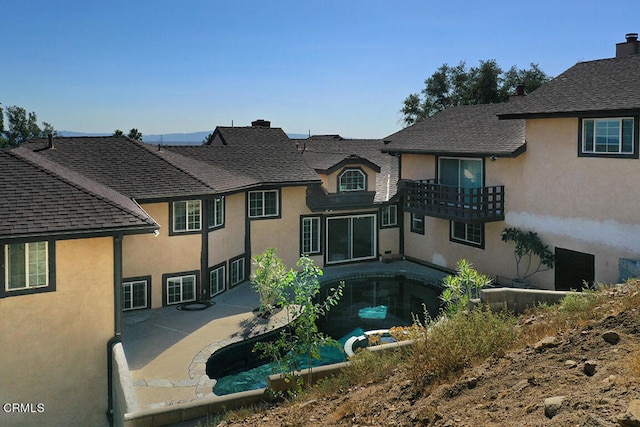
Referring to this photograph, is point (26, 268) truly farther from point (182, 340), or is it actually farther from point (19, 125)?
point (19, 125)

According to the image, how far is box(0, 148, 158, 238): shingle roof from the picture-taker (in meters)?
10.6

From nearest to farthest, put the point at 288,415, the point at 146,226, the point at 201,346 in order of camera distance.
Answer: the point at 288,415 < the point at 146,226 < the point at 201,346

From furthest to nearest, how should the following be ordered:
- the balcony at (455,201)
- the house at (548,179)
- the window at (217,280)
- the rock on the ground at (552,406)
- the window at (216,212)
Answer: the balcony at (455,201)
the window at (217,280)
the window at (216,212)
the house at (548,179)
the rock on the ground at (552,406)

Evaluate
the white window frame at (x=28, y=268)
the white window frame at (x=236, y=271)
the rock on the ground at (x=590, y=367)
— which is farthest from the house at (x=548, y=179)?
A: the white window frame at (x=28, y=268)

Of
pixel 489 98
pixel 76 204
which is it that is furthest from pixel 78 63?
pixel 489 98

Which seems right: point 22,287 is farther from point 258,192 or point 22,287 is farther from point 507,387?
point 258,192

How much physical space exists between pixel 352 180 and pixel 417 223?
3659 millimetres

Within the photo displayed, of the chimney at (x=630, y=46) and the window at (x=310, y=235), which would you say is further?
the window at (x=310, y=235)

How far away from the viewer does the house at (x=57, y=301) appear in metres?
10.4

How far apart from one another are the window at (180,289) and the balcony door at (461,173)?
33.9 ft

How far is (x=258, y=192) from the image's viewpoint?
20797 mm

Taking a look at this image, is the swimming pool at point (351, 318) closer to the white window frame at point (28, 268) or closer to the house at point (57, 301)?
the house at point (57, 301)

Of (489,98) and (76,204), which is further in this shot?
(489,98)

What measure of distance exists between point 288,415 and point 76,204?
7259 mm
